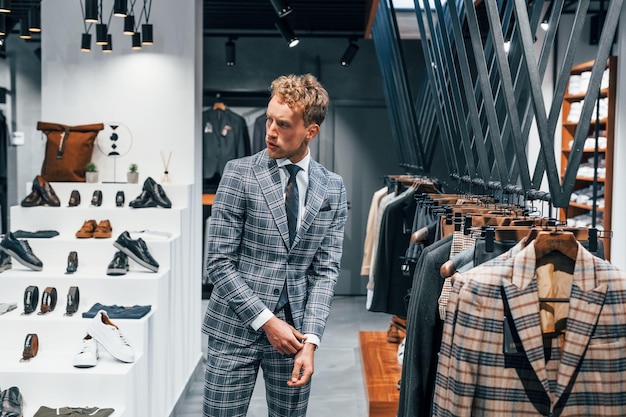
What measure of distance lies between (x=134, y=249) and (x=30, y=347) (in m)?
0.87

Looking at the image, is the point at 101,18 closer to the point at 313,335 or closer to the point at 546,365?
the point at 313,335

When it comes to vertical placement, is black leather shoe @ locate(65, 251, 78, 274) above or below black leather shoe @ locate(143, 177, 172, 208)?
below

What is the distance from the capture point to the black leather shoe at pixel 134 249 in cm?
434

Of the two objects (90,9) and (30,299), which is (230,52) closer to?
(90,9)

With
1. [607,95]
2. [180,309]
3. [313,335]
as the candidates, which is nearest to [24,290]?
[180,309]

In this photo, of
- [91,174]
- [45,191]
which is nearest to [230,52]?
[91,174]

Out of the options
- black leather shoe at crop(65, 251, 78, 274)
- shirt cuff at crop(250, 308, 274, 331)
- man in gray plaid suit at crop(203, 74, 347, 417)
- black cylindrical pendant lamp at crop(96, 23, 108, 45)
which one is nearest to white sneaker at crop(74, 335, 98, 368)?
black leather shoe at crop(65, 251, 78, 274)

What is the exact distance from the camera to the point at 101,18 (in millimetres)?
5320

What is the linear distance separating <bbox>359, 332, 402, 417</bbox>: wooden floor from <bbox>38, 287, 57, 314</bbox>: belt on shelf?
74.2 inches

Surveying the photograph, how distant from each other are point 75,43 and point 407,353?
386cm

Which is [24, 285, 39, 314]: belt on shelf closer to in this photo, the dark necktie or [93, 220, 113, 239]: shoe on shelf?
[93, 220, 113, 239]: shoe on shelf

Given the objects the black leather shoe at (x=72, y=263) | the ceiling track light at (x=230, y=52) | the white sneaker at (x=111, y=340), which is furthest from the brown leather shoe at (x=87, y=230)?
the ceiling track light at (x=230, y=52)

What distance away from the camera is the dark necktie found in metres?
2.57

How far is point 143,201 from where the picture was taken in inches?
195
